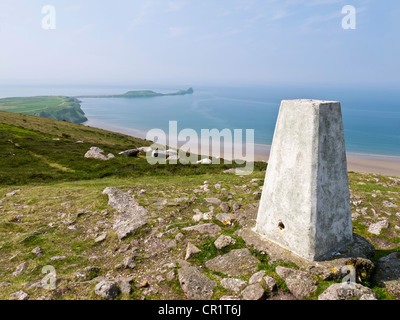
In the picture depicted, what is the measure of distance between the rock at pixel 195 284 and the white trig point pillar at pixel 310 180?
261cm

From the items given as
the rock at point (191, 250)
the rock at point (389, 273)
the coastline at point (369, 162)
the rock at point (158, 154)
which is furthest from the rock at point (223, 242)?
the coastline at point (369, 162)

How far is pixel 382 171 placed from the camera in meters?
51.0

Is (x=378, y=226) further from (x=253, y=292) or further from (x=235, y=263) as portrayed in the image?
(x=253, y=292)

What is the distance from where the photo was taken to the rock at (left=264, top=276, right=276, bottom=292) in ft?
21.1

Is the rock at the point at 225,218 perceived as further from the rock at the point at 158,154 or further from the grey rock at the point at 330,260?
the rock at the point at 158,154

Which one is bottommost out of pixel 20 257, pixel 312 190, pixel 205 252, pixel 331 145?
pixel 20 257

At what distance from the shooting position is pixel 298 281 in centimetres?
648

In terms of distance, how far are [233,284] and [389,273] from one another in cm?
461

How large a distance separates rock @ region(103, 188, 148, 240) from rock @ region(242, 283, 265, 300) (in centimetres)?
523

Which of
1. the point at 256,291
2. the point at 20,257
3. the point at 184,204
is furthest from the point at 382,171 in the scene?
the point at 20,257

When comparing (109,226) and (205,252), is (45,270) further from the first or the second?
(205,252)

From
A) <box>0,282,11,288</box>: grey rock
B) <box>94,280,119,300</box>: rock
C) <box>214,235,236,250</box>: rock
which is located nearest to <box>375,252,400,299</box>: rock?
<box>214,235,236,250</box>: rock

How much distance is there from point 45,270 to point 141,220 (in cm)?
372

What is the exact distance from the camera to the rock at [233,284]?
6648 mm
